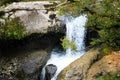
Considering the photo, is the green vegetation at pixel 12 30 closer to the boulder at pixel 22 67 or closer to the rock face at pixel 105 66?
the boulder at pixel 22 67

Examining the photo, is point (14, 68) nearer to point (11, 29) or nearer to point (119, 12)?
point (11, 29)

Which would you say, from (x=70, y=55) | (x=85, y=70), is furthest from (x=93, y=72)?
(x=70, y=55)

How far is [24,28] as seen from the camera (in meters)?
10.4

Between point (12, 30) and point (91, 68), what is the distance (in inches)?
130

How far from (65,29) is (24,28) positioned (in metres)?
1.51

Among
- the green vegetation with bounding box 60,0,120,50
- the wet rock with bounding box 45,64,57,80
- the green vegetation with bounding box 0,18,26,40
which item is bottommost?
the wet rock with bounding box 45,64,57,80

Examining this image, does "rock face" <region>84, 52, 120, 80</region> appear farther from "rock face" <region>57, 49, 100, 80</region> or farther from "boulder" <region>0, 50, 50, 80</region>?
"boulder" <region>0, 50, 50, 80</region>

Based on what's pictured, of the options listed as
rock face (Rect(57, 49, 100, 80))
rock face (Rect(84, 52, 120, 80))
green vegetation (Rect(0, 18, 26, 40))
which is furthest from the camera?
green vegetation (Rect(0, 18, 26, 40))

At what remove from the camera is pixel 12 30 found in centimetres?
1023

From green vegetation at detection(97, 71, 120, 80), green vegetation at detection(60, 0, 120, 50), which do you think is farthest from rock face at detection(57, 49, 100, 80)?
green vegetation at detection(60, 0, 120, 50)

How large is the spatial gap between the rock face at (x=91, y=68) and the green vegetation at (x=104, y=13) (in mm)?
1863

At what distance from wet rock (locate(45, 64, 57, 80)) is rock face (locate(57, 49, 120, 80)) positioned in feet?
3.25

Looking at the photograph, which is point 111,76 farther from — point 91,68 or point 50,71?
point 50,71

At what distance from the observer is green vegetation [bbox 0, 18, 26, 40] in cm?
1020
